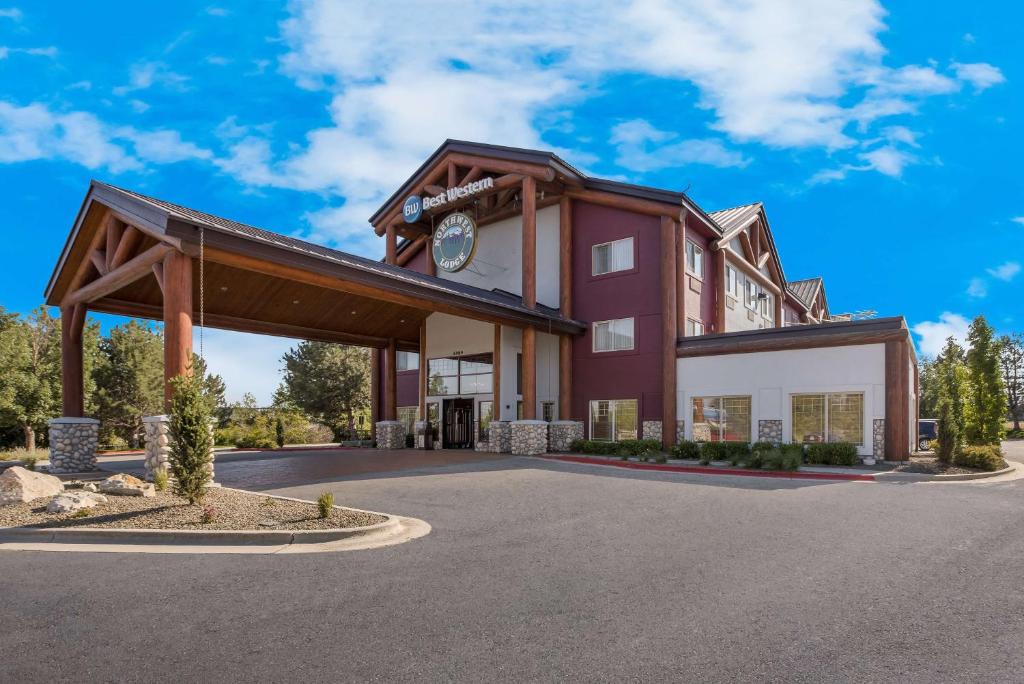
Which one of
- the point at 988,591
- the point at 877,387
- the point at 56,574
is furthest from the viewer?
the point at 877,387

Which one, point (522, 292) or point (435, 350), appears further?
point (435, 350)

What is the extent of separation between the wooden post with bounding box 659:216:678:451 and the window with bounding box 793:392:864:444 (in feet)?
13.5

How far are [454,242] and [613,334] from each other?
784 cm

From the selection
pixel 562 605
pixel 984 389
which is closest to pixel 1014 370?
pixel 984 389

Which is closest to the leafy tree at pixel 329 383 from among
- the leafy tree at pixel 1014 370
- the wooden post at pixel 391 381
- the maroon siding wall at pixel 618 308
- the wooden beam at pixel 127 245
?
the wooden post at pixel 391 381

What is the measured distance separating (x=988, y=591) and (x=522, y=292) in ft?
67.5

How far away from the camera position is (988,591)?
6.23 m

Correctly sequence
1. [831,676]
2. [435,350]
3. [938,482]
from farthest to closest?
[435,350] < [938,482] < [831,676]

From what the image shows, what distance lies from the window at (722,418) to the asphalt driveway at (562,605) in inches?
449

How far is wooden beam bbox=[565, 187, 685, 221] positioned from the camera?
23.3 metres

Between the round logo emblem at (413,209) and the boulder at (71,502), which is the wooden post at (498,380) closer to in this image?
the round logo emblem at (413,209)

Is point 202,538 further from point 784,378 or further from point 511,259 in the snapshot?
point 511,259

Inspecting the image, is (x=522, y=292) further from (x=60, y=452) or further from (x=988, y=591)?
(x=988, y=591)

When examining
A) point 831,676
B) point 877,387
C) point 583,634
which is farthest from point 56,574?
point 877,387
